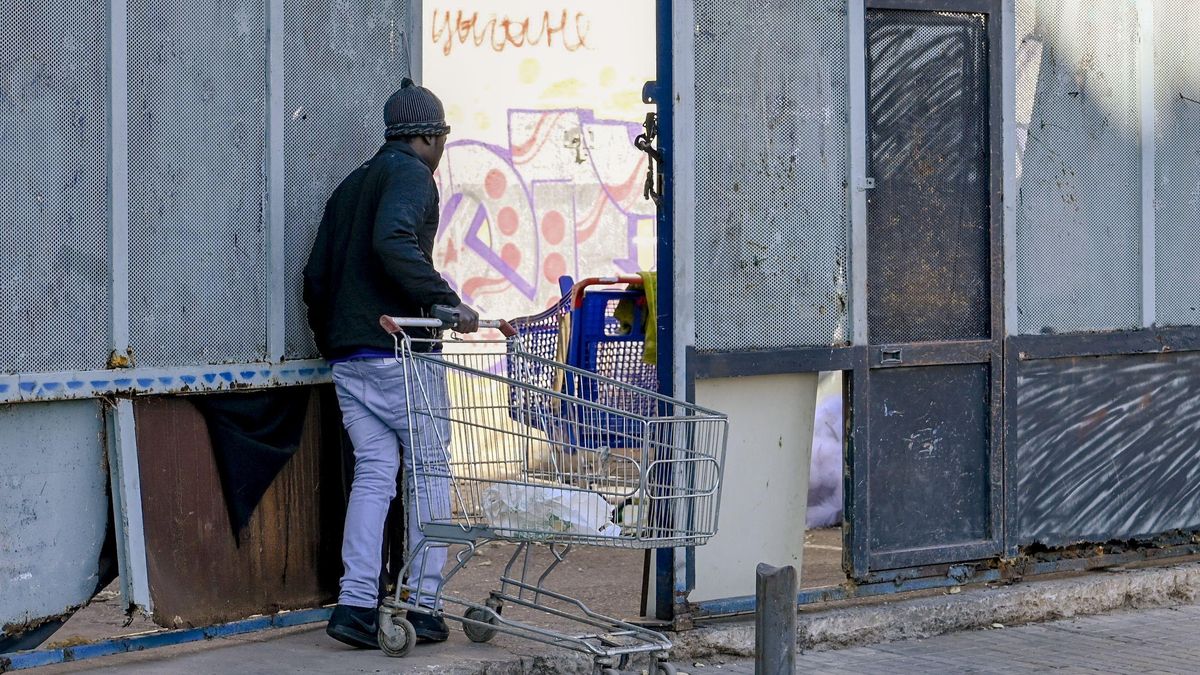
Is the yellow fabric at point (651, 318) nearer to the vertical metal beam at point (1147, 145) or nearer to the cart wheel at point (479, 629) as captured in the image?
the cart wheel at point (479, 629)

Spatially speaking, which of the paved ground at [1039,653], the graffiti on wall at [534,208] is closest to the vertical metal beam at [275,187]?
the paved ground at [1039,653]

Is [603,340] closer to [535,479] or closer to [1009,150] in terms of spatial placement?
[1009,150]

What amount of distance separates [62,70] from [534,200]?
5.73 metres

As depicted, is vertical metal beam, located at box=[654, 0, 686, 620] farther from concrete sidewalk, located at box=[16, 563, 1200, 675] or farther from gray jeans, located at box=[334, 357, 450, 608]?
gray jeans, located at box=[334, 357, 450, 608]

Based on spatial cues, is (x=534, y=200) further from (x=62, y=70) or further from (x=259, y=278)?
(x=62, y=70)

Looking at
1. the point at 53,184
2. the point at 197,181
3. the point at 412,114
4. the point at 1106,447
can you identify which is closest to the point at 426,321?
the point at 412,114

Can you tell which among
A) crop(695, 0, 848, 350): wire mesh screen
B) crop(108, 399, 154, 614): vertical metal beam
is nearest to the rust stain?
crop(108, 399, 154, 614): vertical metal beam

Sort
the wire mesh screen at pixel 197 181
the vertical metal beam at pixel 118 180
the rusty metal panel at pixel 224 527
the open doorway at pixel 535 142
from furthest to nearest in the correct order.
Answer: the open doorway at pixel 535 142 → the rusty metal panel at pixel 224 527 → the wire mesh screen at pixel 197 181 → the vertical metal beam at pixel 118 180

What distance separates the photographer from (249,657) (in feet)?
17.4

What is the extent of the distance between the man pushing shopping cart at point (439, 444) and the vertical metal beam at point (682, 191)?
1.21ft

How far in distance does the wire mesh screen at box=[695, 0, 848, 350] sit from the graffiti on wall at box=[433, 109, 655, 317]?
4260mm

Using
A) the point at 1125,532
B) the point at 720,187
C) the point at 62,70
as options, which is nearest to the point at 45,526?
the point at 62,70

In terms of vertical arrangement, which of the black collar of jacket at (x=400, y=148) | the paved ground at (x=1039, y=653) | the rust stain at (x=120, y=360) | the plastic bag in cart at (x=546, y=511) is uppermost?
the black collar of jacket at (x=400, y=148)

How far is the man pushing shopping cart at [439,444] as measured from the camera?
4910mm
